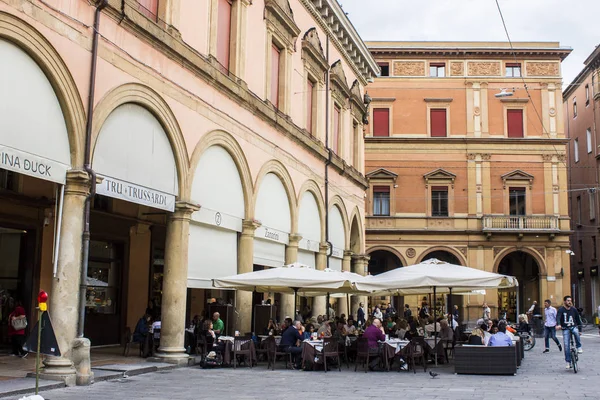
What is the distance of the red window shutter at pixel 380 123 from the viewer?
147 feet

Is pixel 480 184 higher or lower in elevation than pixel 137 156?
higher

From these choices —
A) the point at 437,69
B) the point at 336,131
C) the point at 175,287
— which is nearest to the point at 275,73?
the point at 336,131

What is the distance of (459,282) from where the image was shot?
A: 1540 cm

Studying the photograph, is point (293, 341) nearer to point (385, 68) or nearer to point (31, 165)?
point (31, 165)

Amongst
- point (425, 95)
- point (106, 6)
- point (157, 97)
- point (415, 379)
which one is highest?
point (425, 95)

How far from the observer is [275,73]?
22.6 metres

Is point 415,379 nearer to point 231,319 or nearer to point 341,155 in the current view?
point 231,319

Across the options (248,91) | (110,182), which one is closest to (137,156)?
(110,182)

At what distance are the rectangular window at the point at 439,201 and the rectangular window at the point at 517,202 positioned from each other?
3.80m

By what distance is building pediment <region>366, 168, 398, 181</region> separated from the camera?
44.3 metres

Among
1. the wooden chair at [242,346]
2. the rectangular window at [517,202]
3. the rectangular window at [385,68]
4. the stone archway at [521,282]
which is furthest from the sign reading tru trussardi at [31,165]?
the stone archway at [521,282]

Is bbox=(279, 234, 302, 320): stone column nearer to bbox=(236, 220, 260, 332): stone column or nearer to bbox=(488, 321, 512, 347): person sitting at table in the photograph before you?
bbox=(236, 220, 260, 332): stone column

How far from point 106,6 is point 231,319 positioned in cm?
985

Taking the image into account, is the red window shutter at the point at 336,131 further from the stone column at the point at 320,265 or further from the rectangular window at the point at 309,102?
the stone column at the point at 320,265
